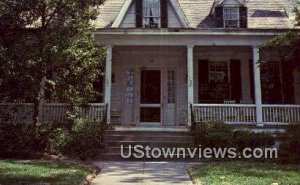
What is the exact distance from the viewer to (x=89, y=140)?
12.5 m

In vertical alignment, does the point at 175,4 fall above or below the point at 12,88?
above

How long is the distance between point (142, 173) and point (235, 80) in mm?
9337

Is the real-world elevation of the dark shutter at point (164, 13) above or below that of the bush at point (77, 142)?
above

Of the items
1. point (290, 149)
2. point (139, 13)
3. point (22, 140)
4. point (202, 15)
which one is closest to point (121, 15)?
point (139, 13)

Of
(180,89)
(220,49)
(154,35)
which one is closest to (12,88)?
(154,35)

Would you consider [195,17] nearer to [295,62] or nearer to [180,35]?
[180,35]

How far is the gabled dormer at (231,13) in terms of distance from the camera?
1781cm

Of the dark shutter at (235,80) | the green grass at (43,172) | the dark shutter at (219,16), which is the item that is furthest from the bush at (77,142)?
the dark shutter at (219,16)

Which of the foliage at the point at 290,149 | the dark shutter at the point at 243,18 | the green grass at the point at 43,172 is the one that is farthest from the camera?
the dark shutter at the point at 243,18

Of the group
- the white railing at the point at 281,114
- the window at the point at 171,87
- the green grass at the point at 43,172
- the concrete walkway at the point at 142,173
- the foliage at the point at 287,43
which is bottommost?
the concrete walkway at the point at 142,173

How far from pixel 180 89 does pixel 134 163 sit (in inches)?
280

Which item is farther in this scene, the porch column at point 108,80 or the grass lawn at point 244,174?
the porch column at point 108,80

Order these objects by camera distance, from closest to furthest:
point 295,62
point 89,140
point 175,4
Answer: point 89,140, point 295,62, point 175,4

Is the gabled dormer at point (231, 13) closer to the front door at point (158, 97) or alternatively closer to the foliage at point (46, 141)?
the front door at point (158, 97)
